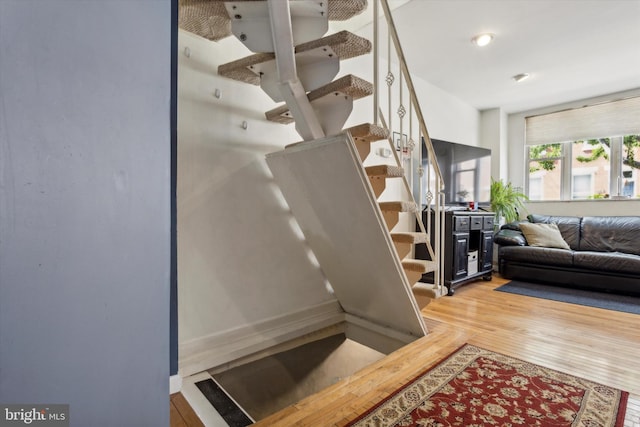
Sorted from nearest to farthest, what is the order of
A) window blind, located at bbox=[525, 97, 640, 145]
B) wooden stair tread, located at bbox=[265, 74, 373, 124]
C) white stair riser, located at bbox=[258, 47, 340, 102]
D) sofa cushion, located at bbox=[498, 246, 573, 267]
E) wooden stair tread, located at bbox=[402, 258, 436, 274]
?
1. wooden stair tread, located at bbox=[265, 74, 373, 124]
2. white stair riser, located at bbox=[258, 47, 340, 102]
3. wooden stair tread, located at bbox=[402, 258, 436, 274]
4. sofa cushion, located at bbox=[498, 246, 573, 267]
5. window blind, located at bbox=[525, 97, 640, 145]

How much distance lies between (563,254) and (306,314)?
3244 mm

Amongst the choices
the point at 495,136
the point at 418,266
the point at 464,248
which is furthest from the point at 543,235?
the point at 418,266

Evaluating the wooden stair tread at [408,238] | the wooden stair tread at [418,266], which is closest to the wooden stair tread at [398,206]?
the wooden stair tread at [408,238]

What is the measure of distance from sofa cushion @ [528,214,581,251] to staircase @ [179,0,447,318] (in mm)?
3548

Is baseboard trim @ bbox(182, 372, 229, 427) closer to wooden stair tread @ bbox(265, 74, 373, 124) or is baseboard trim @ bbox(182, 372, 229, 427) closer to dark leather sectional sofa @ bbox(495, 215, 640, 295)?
wooden stair tread @ bbox(265, 74, 373, 124)

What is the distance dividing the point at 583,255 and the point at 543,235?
1.89 ft

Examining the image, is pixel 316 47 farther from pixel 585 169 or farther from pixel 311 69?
pixel 585 169

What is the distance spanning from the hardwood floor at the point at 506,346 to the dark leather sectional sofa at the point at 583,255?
85cm

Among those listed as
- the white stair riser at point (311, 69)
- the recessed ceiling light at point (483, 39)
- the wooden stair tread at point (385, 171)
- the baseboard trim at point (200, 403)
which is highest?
the recessed ceiling light at point (483, 39)

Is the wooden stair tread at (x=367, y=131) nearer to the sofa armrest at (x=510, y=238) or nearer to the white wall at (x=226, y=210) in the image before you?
the white wall at (x=226, y=210)

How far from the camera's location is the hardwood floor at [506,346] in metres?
1.42

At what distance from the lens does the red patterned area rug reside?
51.8 inches

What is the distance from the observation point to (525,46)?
3.09 m

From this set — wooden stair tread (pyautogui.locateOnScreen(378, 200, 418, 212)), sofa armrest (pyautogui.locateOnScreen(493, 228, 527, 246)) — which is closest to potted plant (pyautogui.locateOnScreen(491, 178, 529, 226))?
sofa armrest (pyautogui.locateOnScreen(493, 228, 527, 246))
